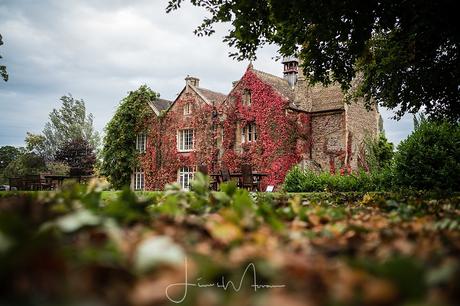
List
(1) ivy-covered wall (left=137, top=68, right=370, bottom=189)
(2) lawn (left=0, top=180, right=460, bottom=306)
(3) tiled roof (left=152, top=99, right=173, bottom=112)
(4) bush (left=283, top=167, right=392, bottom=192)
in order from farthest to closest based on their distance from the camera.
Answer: (3) tiled roof (left=152, top=99, right=173, bottom=112) → (1) ivy-covered wall (left=137, top=68, right=370, bottom=189) → (4) bush (left=283, top=167, right=392, bottom=192) → (2) lawn (left=0, top=180, right=460, bottom=306)

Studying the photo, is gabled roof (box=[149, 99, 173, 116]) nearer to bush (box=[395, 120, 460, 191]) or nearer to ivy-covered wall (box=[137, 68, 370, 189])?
ivy-covered wall (box=[137, 68, 370, 189])

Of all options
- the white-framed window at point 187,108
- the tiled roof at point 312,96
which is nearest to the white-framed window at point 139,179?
the white-framed window at point 187,108

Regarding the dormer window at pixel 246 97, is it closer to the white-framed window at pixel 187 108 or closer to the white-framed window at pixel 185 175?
the white-framed window at pixel 187 108

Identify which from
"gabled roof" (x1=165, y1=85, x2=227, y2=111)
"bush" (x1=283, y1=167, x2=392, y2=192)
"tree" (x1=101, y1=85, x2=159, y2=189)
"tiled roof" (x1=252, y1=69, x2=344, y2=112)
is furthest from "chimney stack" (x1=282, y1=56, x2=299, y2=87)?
"bush" (x1=283, y1=167, x2=392, y2=192)

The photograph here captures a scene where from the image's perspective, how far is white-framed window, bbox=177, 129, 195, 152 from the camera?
2925 centimetres

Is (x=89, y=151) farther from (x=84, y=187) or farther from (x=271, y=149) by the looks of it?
(x=84, y=187)

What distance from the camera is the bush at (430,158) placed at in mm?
15773

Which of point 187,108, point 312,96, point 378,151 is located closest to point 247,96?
point 312,96

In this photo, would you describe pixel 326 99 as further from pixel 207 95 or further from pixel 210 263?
pixel 210 263

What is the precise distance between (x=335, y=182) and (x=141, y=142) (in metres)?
18.2

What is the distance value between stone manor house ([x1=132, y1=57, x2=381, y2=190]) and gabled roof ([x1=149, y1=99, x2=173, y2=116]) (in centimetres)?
25

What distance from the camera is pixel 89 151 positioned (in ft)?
169

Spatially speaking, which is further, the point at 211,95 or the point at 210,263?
the point at 211,95

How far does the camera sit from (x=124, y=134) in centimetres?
3081
